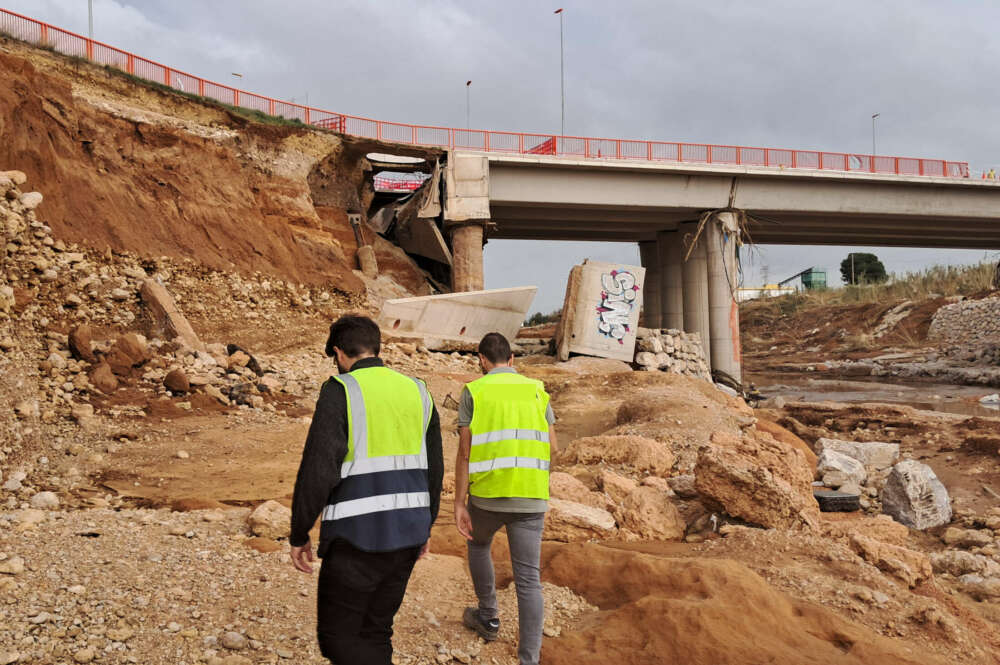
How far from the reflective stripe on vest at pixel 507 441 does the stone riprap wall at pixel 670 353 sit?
16220mm

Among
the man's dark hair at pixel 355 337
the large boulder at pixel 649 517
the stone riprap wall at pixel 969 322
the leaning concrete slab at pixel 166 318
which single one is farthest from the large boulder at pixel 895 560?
the stone riprap wall at pixel 969 322

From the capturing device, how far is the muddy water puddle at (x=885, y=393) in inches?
743

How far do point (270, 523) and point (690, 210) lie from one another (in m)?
22.8

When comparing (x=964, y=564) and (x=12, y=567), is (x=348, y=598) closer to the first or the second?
(x=12, y=567)

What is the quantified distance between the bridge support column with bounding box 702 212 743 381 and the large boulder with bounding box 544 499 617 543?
21074 millimetres

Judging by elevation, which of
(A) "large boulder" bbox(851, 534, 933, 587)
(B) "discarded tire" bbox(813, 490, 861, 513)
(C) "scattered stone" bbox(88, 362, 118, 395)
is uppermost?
(C) "scattered stone" bbox(88, 362, 118, 395)

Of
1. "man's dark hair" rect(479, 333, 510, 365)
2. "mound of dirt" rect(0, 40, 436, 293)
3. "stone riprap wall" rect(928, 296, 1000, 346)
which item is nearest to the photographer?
"man's dark hair" rect(479, 333, 510, 365)

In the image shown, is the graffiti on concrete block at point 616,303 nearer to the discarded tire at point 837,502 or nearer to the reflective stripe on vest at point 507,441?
the discarded tire at point 837,502

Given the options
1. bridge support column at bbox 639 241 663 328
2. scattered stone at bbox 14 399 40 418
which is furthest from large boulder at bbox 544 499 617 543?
bridge support column at bbox 639 241 663 328

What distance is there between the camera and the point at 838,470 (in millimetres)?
8727

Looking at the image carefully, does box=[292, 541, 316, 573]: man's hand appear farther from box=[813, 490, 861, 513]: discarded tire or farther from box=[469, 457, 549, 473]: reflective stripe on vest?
box=[813, 490, 861, 513]: discarded tire

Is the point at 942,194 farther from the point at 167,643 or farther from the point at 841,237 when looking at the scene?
the point at 167,643

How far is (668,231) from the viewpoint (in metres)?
29.5

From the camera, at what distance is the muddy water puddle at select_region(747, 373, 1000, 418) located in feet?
61.9
